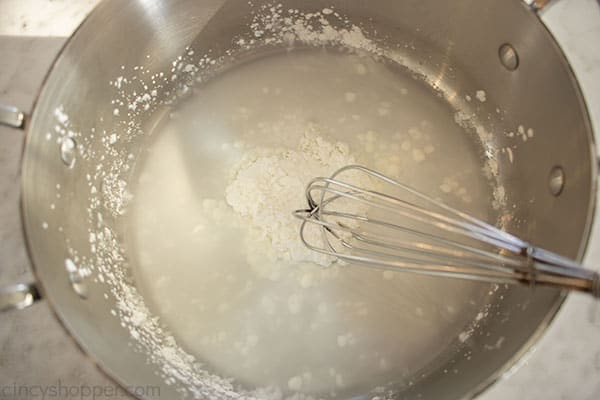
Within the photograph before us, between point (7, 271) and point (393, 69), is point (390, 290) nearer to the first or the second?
point (393, 69)

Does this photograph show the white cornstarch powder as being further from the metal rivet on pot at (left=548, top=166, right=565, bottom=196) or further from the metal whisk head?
the metal rivet on pot at (left=548, top=166, right=565, bottom=196)

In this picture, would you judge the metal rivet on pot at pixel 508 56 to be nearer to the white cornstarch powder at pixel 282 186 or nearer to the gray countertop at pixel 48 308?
the gray countertop at pixel 48 308

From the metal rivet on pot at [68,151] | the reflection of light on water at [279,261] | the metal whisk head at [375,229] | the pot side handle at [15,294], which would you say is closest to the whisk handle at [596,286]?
the metal whisk head at [375,229]

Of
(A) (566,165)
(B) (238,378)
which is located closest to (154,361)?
(B) (238,378)

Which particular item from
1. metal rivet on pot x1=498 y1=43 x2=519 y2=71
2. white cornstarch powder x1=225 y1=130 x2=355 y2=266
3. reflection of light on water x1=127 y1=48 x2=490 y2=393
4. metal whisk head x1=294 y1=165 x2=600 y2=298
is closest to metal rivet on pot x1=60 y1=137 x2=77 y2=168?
reflection of light on water x1=127 y1=48 x2=490 y2=393

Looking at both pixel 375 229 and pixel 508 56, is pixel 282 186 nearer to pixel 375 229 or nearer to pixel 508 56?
pixel 375 229
